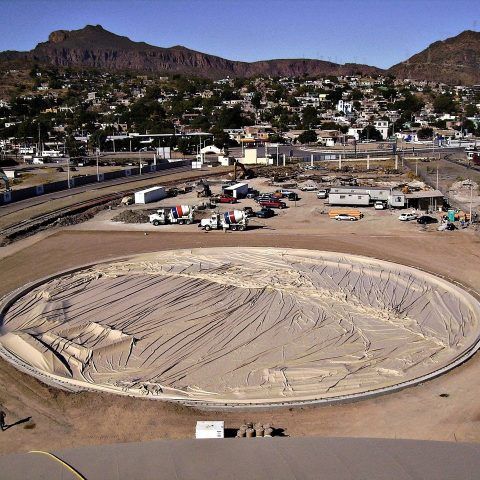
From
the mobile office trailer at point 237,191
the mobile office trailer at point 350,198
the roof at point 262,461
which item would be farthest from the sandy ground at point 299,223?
the roof at point 262,461

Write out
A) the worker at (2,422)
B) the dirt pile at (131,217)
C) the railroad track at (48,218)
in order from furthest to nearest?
the dirt pile at (131,217) < the railroad track at (48,218) < the worker at (2,422)

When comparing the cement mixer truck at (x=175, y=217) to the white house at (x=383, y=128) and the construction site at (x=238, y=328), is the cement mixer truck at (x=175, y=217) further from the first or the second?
the white house at (x=383, y=128)

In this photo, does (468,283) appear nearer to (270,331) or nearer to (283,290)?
(283,290)

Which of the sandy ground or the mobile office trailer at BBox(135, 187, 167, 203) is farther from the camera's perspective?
the mobile office trailer at BBox(135, 187, 167, 203)

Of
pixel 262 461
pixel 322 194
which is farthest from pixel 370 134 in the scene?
pixel 262 461

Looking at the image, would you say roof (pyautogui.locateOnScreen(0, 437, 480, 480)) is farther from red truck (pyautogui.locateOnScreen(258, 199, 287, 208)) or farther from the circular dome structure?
red truck (pyautogui.locateOnScreen(258, 199, 287, 208))

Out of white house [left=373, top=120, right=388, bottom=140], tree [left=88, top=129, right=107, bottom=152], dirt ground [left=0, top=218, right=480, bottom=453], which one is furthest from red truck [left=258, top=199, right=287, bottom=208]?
white house [left=373, top=120, right=388, bottom=140]

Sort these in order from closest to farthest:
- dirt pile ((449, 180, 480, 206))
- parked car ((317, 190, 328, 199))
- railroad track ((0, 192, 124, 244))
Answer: railroad track ((0, 192, 124, 244)), dirt pile ((449, 180, 480, 206)), parked car ((317, 190, 328, 199))

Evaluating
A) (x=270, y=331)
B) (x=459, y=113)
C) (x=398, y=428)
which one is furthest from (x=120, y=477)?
(x=459, y=113)
